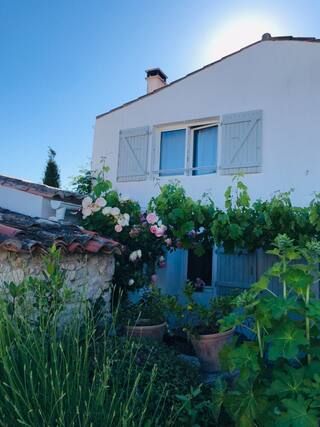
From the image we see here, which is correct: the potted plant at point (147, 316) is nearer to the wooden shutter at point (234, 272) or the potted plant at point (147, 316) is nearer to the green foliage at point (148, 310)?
the green foliage at point (148, 310)

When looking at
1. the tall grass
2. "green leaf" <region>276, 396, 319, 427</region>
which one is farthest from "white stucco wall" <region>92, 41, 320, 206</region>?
the tall grass

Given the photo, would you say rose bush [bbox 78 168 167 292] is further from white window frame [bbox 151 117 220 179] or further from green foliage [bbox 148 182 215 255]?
white window frame [bbox 151 117 220 179]

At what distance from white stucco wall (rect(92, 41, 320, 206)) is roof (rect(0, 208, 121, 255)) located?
3616 millimetres

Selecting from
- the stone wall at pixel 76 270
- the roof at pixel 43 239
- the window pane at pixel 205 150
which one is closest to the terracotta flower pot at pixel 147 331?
the stone wall at pixel 76 270

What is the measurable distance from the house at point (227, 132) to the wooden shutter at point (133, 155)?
0.03 metres

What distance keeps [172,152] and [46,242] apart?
17.5 feet

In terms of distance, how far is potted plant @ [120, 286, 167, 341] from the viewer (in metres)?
5.19

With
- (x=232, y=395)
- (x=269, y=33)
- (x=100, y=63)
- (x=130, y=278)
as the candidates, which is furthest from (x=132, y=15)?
(x=232, y=395)

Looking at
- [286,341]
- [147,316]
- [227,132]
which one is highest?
[227,132]

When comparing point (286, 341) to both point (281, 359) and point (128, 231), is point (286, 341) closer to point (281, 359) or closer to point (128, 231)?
point (281, 359)

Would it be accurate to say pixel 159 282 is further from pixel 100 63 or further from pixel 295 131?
pixel 100 63

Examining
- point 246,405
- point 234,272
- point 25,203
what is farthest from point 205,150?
point 246,405

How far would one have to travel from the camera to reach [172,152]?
901 centimetres

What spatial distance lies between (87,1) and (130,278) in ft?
19.7
